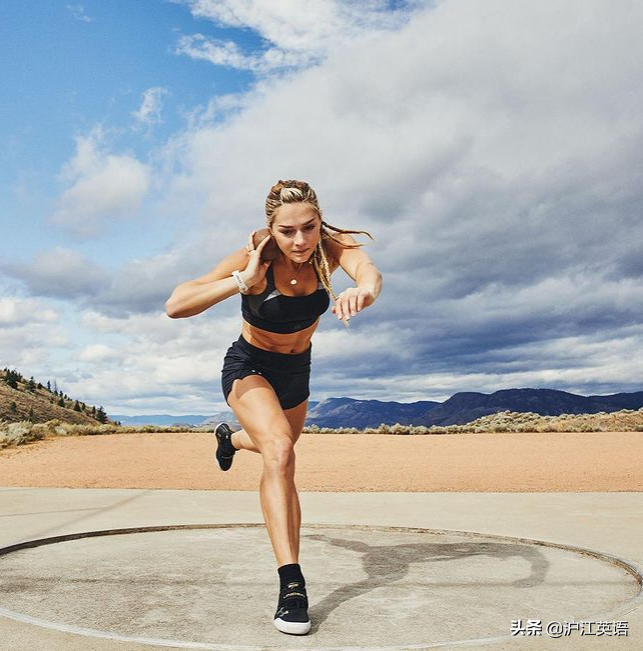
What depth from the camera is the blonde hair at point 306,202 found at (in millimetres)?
4465

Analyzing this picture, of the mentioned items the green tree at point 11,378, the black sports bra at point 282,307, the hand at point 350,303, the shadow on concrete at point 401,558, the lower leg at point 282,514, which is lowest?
the shadow on concrete at point 401,558

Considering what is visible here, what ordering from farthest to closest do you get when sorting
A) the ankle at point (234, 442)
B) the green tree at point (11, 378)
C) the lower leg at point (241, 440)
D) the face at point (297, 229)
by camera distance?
the green tree at point (11, 378) → the ankle at point (234, 442) → the lower leg at point (241, 440) → the face at point (297, 229)

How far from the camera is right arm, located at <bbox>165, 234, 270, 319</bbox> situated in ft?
13.9

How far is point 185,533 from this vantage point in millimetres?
7168

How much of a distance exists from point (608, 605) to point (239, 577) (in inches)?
90.6

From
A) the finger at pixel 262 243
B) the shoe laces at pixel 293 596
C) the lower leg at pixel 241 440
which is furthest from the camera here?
the lower leg at pixel 241 440

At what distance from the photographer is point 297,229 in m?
4.43

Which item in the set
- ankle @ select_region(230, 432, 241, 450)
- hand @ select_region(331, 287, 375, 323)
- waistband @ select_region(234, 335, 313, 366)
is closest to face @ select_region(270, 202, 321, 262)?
hand @ select_region(331, 287, 375, 323)

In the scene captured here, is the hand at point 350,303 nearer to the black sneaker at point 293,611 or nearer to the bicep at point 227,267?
the bicep at point 227,267

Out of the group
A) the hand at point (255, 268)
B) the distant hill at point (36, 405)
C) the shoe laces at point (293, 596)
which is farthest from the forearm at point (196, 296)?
the distant hill at point (36, 405)

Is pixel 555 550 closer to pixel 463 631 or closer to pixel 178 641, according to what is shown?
pixel 463 631

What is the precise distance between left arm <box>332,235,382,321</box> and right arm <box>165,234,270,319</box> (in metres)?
0.49

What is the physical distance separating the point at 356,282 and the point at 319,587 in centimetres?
196

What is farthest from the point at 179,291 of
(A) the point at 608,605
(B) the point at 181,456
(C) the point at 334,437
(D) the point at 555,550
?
(C) the point at 334,437
